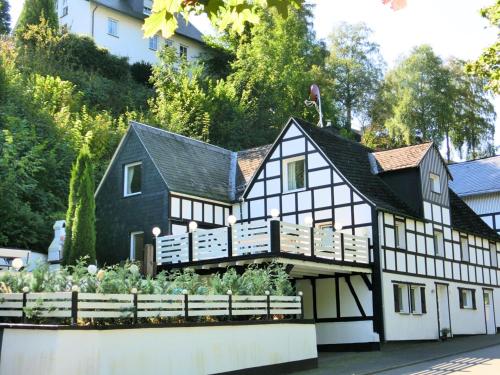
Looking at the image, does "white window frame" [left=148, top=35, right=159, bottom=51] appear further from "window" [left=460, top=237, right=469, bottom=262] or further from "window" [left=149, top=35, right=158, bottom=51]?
"window" [left=460, top=237, right=469, bottom=262]

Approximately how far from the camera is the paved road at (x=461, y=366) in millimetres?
14719

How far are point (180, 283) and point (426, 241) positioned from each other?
12.4 m

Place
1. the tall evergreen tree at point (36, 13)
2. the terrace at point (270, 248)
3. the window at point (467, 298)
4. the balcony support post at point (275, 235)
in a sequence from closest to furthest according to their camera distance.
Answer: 1. the balcony support post at point (275, 235)
2. the terrace at point (270, 248)
3. the window at point (467, 298)
4. the tall evergreen tree at point (36, 13)

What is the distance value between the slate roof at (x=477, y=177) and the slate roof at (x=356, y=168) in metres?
13.0

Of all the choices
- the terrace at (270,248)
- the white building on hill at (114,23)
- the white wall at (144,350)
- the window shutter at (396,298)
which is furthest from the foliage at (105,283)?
the white building on hill at (114,23)

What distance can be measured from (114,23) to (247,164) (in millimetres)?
25876

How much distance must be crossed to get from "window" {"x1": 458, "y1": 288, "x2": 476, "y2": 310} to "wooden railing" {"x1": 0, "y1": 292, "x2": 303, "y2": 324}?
14063mm

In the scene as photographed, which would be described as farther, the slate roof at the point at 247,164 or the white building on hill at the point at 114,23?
the white building on hill at the point at 114,23

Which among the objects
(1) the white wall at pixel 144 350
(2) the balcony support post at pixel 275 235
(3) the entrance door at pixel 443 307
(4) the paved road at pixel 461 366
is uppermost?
(2) the balcony support post at pixel 275 235

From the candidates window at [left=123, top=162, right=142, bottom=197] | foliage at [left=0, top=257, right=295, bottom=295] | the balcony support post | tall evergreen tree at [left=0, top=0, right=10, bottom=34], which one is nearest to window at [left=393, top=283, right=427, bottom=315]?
the balcony support post

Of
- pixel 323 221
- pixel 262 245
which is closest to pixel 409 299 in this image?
pixel 323 221

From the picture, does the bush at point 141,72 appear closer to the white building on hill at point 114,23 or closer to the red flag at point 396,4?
the white building on hill at point 114,23

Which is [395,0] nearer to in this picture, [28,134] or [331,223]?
[331,223]

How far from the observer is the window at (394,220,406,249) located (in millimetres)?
23047
